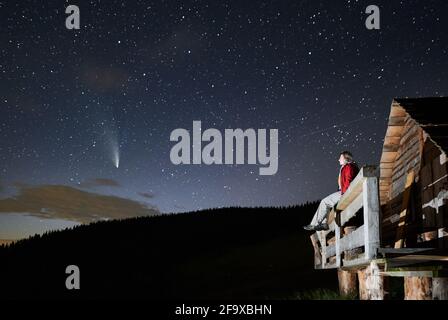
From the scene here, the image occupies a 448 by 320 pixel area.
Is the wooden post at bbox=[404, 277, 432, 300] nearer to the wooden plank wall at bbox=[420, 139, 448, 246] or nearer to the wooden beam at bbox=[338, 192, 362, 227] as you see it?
the wooden beam at bbox=[338, 192, 362, 227]

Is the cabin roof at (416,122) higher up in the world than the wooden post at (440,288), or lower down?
higher up

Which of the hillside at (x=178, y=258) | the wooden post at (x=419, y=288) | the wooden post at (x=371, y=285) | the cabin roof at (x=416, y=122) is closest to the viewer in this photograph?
the wooden post at (x=419, y=288)

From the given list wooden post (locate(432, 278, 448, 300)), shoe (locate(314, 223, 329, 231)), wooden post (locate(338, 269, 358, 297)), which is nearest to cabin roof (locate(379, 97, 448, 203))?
wooden post (locate(432, 278, 448, 300))

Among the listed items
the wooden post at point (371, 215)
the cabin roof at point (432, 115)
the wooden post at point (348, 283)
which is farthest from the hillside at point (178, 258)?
the wooden post at point (371, 215)

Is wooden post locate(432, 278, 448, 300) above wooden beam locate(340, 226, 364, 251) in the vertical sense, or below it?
below

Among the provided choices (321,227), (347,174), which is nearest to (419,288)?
(347,174)

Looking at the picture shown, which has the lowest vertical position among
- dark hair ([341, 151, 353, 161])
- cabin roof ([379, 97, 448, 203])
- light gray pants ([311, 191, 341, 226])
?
light gray pants ([311, 191, 341, 226])

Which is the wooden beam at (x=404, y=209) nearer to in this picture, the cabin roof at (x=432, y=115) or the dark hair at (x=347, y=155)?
the dark hair at (x=347, y=155)

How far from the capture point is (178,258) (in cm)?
3447

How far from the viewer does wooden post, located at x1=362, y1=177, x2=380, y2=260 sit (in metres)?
7.16

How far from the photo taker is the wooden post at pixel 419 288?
7832 millimetres
